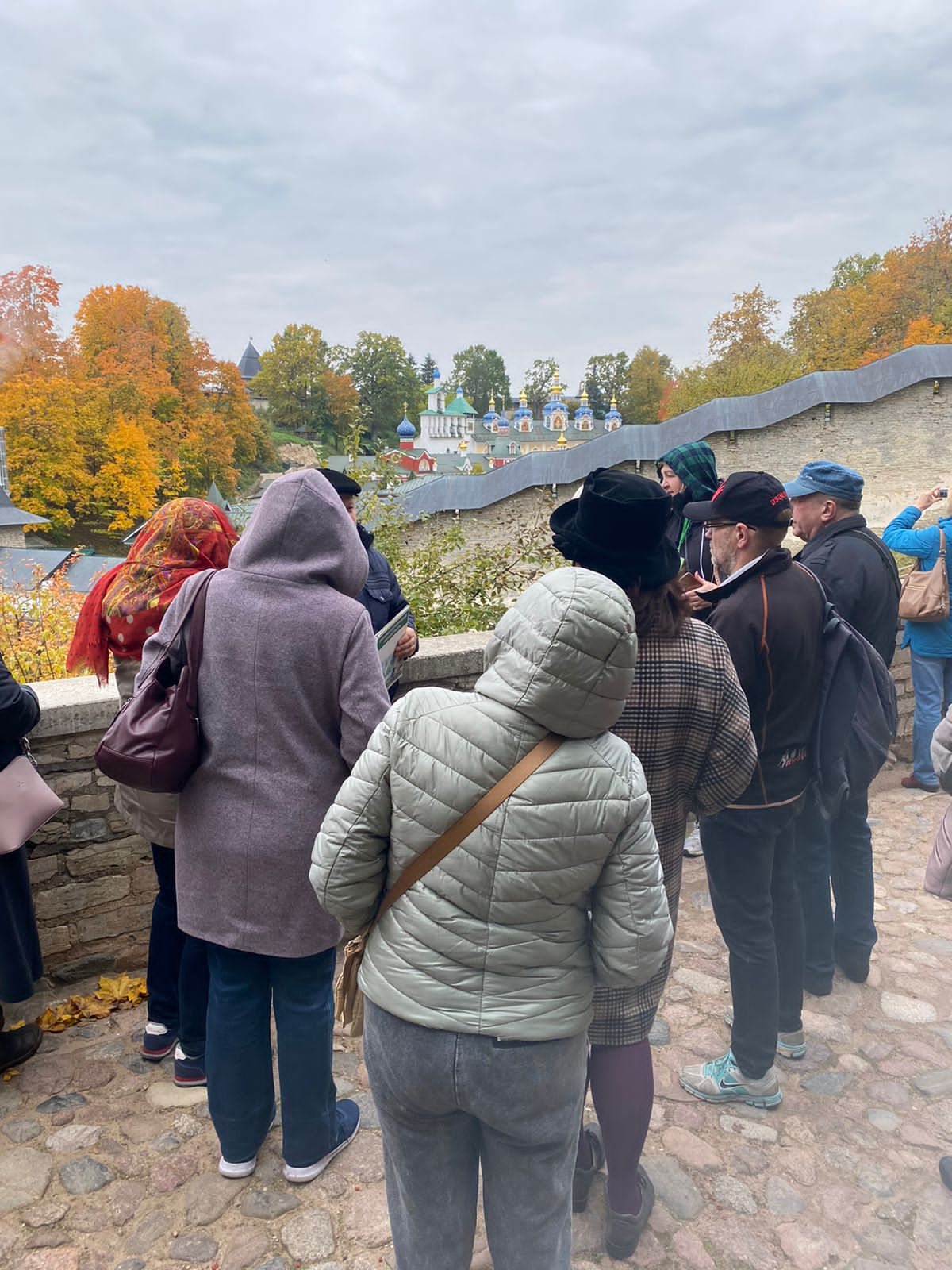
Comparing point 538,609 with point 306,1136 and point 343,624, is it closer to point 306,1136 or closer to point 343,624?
point 343,624

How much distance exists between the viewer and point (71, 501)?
5481 centimetres

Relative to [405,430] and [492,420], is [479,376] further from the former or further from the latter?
[405,430]

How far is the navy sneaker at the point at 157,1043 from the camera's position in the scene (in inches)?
114

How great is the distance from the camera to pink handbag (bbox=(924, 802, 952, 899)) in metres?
2.60

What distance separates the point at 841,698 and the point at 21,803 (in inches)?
104

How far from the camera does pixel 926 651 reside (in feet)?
17.8

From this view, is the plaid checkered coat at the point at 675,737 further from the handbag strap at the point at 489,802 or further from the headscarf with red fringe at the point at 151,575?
the headscarf with red fringe at the point at 151,575

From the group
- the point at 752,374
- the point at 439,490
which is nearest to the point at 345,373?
the point at 752,374

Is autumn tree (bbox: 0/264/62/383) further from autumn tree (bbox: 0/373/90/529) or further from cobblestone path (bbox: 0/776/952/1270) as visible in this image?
cobblestone path (bbox: 0/776/952/1270)

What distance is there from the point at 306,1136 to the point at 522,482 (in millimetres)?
18586

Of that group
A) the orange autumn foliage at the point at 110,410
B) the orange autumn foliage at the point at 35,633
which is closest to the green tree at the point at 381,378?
the orange autumn foliage at the point at 110,410

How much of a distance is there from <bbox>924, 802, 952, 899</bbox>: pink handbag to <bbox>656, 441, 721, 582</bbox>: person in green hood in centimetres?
195

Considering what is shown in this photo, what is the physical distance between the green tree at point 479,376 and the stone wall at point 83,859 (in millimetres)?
109851

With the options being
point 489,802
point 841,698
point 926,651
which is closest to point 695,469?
point 841,698
